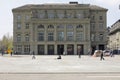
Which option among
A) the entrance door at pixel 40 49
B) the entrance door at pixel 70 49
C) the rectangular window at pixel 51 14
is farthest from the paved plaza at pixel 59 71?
the rectangular window at pixel 51 14

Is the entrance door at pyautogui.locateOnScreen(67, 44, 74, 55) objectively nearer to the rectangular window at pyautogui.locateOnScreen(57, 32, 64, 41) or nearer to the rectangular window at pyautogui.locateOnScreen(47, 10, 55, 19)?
the rectangular window at pyautogui.locateOnScreen(57, 32, 64, 41)

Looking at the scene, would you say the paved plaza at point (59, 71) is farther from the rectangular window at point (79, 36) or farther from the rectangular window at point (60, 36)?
the rectangular window at point (79, 36)

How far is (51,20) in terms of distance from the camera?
132m

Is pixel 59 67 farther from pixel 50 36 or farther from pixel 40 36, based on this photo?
pixel 50 36

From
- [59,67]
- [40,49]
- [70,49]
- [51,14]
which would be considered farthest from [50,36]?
[59,67]

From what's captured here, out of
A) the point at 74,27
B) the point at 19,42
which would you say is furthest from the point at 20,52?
the point at 74,27

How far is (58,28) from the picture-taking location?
132750 mm

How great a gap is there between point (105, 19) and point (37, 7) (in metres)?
26.9

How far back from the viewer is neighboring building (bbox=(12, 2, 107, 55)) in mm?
131375

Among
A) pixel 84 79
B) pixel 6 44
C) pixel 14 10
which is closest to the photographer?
pixel 84 79

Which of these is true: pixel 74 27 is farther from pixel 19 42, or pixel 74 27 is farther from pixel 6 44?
pixel 6 44

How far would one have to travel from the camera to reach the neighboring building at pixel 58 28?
131375 millimetres

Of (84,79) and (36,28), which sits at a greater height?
(36,28)

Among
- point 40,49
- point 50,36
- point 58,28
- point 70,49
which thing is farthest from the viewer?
point 58,28
